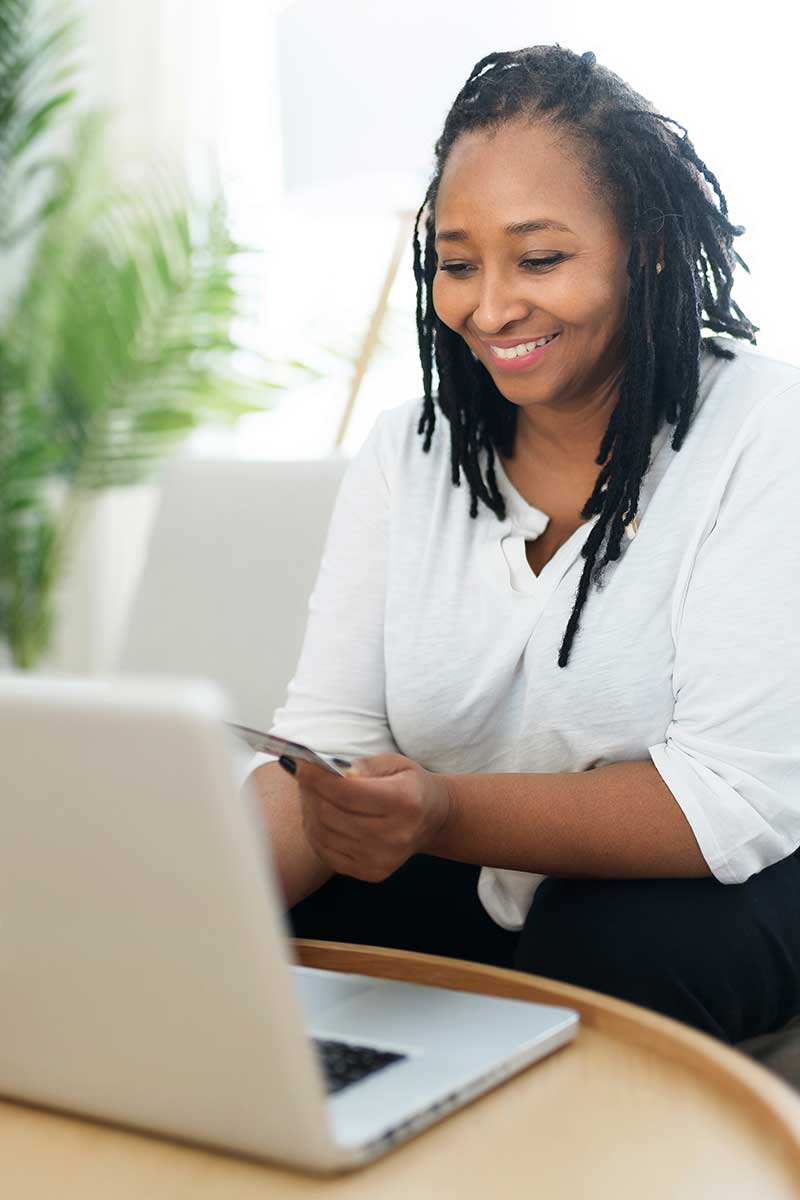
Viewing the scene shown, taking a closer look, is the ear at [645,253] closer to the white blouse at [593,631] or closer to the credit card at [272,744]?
the white blouse at [593,631]

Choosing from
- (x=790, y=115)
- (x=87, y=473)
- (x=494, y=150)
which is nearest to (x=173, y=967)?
(x=494, y=150)

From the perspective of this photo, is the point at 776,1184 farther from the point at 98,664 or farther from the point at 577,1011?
the point at 98,664

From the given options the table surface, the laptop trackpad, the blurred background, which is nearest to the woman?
the laptop trackpad

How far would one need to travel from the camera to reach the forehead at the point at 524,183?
1.15 metres

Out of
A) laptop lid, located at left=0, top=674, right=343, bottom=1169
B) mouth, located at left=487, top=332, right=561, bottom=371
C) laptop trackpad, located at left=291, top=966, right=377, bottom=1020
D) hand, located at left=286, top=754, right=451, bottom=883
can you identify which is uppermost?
mouth, located at left=487, top=332, right=561, bottom=371

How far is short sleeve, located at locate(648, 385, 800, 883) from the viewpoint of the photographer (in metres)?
1.05

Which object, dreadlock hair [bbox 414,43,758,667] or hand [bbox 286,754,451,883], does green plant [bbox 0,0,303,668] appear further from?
hand [bbox 286,754,451,883]

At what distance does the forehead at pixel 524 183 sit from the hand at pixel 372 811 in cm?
46

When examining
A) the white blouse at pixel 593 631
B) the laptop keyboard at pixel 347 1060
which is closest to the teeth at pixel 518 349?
the white blouse at pixel 593 631

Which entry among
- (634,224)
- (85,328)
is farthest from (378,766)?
(85,328)

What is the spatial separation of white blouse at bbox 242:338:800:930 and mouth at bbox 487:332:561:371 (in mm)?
126

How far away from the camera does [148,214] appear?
2.99 m

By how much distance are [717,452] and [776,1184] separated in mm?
665

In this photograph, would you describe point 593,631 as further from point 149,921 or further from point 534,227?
point 149,921
